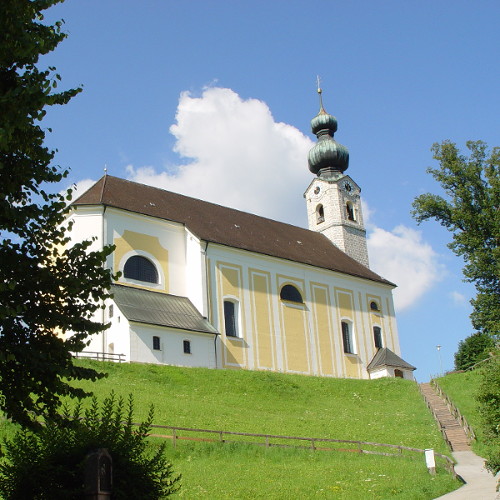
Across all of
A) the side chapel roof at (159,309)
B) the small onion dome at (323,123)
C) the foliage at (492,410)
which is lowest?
the foliage at (492,410)

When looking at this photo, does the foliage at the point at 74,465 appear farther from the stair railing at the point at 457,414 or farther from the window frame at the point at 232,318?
the window frame at the point at 232,318

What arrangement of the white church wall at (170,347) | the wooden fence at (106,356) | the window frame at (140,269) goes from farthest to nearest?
the window frame at (140,269) → the white church wall at (170,347) → the wooden fence at (106,356)

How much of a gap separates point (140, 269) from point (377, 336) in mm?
17864

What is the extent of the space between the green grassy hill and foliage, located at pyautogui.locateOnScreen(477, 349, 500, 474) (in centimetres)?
203

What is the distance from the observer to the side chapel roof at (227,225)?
3991 cm

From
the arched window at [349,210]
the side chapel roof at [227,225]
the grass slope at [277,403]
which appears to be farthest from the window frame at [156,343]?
the arched window at [349,210]

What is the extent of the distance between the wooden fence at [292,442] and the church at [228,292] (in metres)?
12.7

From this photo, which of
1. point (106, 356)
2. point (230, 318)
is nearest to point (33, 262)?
point (106, 356)

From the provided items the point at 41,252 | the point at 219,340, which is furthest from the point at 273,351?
the point at 41,252

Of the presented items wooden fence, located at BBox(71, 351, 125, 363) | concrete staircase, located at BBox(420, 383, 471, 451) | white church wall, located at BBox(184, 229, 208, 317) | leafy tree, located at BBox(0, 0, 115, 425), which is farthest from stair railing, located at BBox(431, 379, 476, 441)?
leafy tree, located at BBox(0, 0, 115, 425)

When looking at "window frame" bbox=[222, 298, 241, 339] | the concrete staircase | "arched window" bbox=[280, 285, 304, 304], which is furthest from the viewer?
"arched window" bbox=[280, 285, 304, 304]

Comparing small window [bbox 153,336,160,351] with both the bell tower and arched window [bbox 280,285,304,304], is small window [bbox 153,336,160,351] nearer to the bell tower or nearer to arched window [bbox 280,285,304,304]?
arched window [bbox 280,285,304,304]

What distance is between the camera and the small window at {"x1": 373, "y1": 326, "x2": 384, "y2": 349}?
155 feet

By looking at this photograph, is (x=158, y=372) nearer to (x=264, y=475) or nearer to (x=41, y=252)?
(x=264, y=475)
